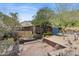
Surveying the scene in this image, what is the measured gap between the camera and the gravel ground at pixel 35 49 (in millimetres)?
1917

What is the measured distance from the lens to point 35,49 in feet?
6.29

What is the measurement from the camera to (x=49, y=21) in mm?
1943

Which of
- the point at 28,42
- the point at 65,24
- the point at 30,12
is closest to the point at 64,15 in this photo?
the point at 65,24

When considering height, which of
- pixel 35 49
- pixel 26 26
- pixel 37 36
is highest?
pixel 26 26

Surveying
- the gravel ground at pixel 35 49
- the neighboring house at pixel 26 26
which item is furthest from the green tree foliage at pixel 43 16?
the gravel ground at pixel 35 49

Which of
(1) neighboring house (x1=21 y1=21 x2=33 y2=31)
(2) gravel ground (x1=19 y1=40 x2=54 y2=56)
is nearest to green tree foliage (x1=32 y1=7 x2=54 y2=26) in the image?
(1) neighboring house (x1=21 y1=21 x2=33 y2=31)

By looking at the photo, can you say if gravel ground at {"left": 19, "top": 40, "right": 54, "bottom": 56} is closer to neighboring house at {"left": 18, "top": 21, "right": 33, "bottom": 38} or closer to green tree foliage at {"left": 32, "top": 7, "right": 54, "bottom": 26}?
neighboring house at {"left": 18, "top": 21, "right": 33, "bottom": 38}

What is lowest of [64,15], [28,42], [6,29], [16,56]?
[16,56]

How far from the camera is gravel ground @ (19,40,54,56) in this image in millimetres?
1917

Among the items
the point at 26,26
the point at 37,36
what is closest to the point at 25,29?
the point at 26,26

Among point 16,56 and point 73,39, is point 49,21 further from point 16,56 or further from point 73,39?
point 16,56

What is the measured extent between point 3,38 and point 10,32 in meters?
0.10

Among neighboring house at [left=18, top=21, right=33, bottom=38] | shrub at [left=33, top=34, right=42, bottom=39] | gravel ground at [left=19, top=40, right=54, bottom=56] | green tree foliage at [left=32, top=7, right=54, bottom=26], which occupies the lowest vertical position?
gravel ground at [left=19, top=40, right=54, bottom=56]

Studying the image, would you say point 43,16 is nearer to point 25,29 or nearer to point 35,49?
point 25,29
